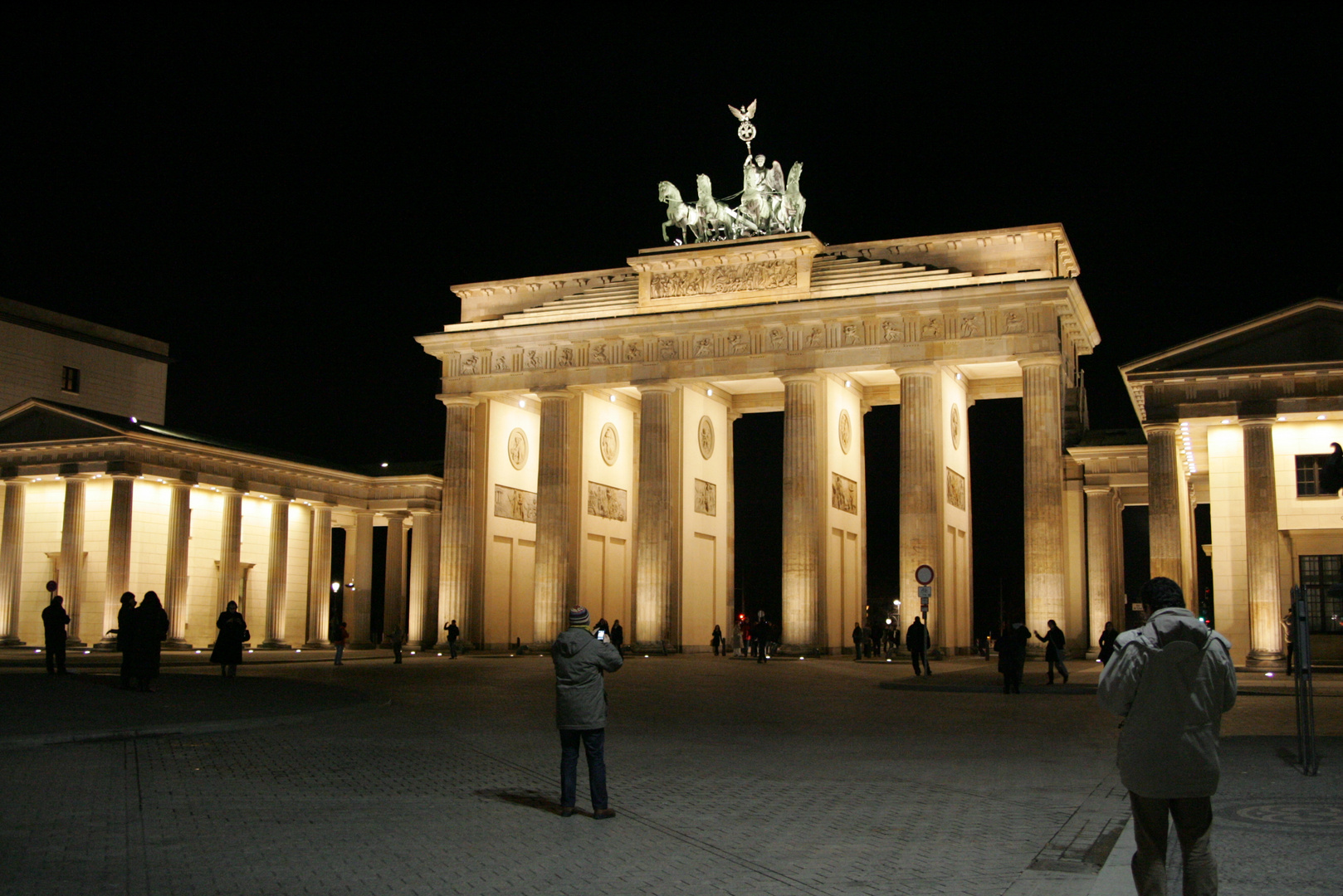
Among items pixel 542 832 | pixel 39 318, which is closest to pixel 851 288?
pixel 39 318

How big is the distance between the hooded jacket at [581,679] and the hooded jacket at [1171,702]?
18.1ft

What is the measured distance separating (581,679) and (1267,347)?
98.5ft

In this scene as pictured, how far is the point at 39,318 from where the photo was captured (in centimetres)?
6175

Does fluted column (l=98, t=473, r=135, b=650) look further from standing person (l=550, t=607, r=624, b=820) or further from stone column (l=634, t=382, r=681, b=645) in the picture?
standing person (l=550, t=607, r=624, b=820)

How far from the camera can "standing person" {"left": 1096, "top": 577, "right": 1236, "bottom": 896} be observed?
6844mm

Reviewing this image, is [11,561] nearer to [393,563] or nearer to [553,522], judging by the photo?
[393,563]

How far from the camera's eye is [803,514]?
1997 inches

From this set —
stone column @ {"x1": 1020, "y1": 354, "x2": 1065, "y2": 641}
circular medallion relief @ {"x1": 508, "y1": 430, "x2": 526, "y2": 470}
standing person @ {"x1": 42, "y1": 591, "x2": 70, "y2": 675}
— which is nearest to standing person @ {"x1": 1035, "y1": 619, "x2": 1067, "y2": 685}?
stone column @ {"x1": 1020, "y1": 354, "x2": 1065, "y2": 641}

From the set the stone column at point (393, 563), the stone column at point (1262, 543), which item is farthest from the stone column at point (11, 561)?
the stone column at point (1262, 543)

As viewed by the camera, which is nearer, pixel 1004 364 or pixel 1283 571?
pixel 1283 571

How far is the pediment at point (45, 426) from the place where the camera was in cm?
5006

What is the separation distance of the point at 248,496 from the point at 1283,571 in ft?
139

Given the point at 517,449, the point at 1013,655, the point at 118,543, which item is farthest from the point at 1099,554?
the point at 118,543

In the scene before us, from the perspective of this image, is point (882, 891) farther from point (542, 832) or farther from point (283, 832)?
point (283, 832)
